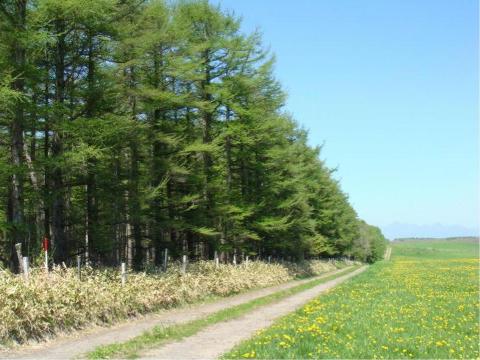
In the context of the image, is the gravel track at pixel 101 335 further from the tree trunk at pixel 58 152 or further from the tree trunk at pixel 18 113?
the tree trunk at pixel 58 152

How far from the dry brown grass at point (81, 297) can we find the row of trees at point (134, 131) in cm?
231

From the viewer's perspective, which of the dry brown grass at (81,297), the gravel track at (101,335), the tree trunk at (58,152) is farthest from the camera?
the tree trunk at (58,152)

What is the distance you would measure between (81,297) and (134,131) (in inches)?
313

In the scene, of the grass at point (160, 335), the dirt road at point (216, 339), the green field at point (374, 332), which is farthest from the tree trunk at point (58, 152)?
the green field at point (374, 332)

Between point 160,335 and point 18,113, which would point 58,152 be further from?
point 160,335

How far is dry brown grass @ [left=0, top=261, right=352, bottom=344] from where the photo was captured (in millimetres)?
10578

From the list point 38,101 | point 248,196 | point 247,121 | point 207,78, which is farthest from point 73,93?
point 248,196

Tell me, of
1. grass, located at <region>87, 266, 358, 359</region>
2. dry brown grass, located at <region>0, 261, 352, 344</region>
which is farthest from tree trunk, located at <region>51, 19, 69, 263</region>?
grass, located at <region>87, 266, 358, 359</region>

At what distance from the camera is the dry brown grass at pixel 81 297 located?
10.6m

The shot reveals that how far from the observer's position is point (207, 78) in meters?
26.1

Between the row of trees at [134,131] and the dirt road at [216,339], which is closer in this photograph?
the dirt road at [216,339]

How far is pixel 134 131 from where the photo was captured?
744 inches

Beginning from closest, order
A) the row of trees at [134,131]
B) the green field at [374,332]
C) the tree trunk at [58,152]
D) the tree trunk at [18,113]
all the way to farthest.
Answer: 1. the green field at [374,332]
2. the tree trunk at [18,113]
3. the row of trees at [134,131]
4. the tree trunk at [58,152]

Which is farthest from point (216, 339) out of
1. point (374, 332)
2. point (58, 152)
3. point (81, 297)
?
point (58, 152)
